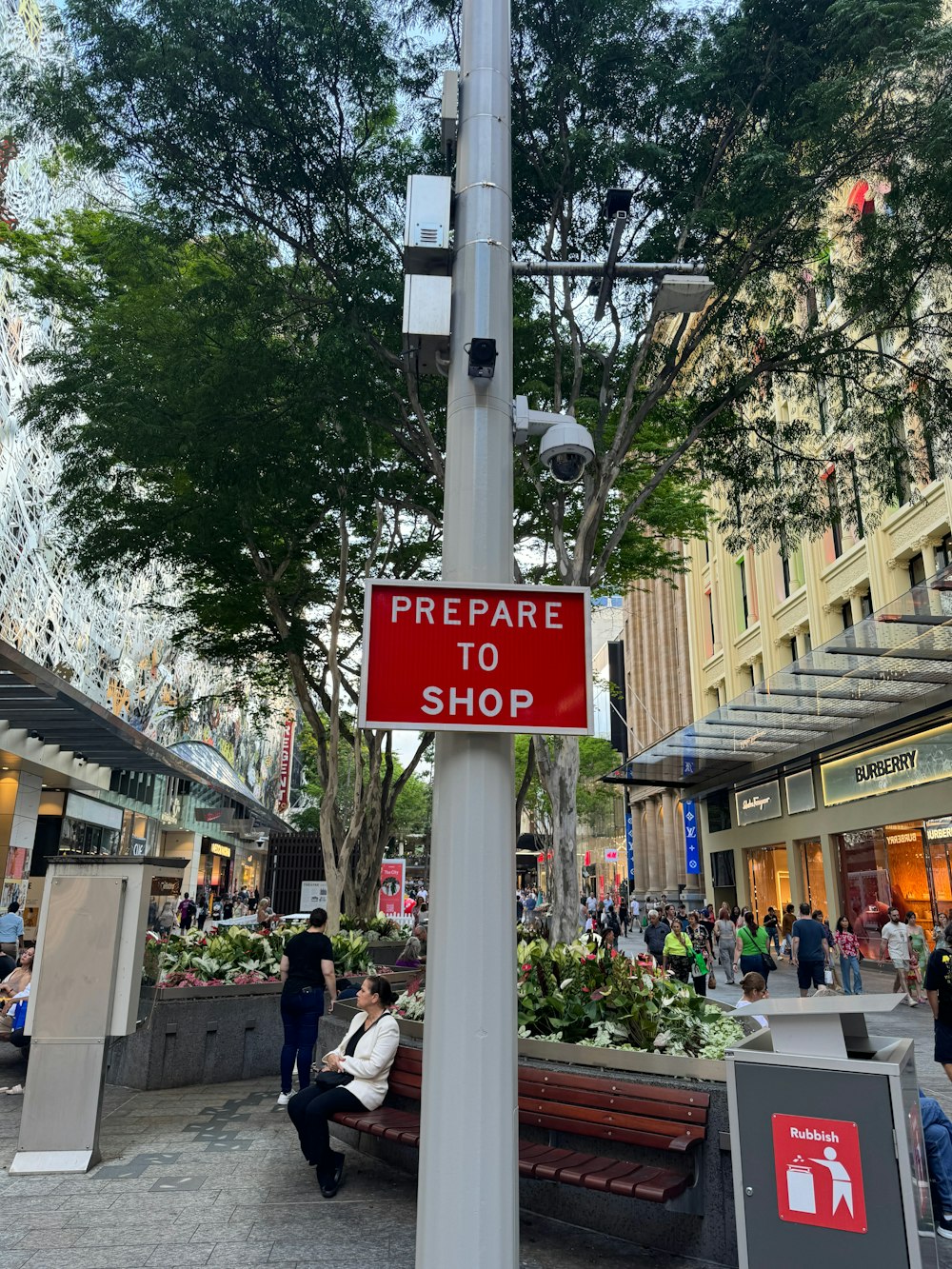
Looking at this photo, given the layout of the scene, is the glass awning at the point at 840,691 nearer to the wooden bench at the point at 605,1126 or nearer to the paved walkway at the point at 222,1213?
the wooden bench at the point at 605,1126

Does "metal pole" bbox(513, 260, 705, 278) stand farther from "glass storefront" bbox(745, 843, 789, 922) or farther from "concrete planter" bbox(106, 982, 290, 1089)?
"glass storefront" bbox(745, 843, 789, 922)

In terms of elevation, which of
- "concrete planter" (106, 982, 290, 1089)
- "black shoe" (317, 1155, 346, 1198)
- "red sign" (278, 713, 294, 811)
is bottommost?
"black shoe" (317, 1155, 346, 1198)

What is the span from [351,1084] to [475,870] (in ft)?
13.1

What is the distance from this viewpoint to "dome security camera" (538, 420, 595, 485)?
4562 mm

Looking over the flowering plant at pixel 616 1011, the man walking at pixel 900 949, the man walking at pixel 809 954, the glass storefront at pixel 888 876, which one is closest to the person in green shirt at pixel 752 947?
the man walking at pixel 809 954

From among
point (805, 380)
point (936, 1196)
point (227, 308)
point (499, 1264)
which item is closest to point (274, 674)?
point (227, 308)

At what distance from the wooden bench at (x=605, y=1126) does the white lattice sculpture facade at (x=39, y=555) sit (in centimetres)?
1428

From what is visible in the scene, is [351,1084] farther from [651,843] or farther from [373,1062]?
[651,843]

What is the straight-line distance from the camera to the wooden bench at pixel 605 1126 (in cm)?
502

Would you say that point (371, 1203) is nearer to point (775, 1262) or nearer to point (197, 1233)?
point (197, 1233)

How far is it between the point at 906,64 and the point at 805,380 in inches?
145

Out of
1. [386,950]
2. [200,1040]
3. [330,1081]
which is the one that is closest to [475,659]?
[330,1081]

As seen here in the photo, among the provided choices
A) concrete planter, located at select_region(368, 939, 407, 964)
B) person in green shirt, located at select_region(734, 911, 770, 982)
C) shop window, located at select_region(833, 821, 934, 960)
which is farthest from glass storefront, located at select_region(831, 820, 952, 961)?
concrete planter, located at select_region(368, 939, 407, 964)

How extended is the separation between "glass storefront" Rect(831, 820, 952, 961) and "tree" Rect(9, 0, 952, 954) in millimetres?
13554
